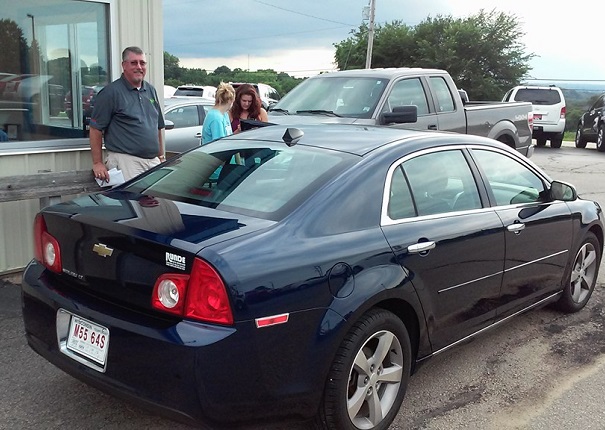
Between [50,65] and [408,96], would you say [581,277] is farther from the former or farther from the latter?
[50,65]

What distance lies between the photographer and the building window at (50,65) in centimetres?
568

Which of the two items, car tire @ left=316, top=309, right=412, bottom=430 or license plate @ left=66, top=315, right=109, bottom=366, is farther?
car tire @ left=316, top=309, right=412, bottom=430

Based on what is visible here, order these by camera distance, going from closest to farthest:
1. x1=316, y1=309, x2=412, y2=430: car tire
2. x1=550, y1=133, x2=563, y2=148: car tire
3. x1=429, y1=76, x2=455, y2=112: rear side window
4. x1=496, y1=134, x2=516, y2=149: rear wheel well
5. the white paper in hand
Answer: x1=316, y1=309, x2=412, y2=430: car tire → the white paper in hand → x1=429, y1=76, x2=455, y2=112: rear side window → x1=496, y1=134, x2=516, y2=149: rear wheel well → x1=550, y1=133, x2=563, y2=148: car tire

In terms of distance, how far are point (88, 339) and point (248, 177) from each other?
3.81 ft

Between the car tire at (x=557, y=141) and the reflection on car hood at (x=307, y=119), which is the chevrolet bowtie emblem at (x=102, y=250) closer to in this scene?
the reflection on car hood at (x=307, y=119)

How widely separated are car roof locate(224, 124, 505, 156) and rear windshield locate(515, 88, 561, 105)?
17001 millimetres

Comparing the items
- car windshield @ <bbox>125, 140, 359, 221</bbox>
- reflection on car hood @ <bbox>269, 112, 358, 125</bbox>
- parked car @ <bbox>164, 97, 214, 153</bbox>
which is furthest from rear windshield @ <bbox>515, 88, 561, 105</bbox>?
car windshield @ <bbox>125, 140, 359, 221</bbox>

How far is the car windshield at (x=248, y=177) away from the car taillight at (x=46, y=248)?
Result: 1.83 feet

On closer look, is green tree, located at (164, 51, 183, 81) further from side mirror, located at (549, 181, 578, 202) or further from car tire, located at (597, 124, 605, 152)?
side mirror, located at (549, 181, 578, 202)

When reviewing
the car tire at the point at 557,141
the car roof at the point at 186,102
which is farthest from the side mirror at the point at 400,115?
the car tire at the point at 557,141

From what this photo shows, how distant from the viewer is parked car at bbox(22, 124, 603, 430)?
103 inches

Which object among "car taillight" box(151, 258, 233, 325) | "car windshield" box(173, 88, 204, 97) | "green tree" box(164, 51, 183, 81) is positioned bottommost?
"car taillight" box(151, 258, 233, 325)

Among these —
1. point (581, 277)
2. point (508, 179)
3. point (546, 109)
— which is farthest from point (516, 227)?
point (546, 109)

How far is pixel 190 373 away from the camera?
2.54m
